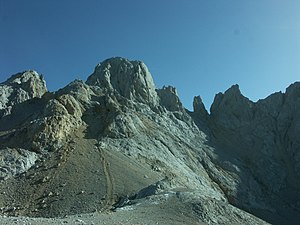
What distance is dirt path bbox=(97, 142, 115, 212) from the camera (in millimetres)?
49812

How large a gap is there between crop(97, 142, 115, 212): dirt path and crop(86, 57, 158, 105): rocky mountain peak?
120 feet

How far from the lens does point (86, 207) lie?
1930 inches

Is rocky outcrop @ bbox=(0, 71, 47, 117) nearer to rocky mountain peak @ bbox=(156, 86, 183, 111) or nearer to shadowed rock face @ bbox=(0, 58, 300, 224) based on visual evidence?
shadowed rock face @ bbox=(0, 58, 300, 224)

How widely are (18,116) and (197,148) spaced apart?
4064 centimetres

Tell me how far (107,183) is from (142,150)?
17467mm

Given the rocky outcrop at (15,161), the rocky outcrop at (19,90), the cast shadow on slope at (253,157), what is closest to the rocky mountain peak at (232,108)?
the cast shadow on slope at (253,157)

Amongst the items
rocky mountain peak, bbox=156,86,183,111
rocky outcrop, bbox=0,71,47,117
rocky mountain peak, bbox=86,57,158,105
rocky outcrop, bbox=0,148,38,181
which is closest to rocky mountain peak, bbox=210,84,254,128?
rocky mountain peak, bbox=156,86,183,111

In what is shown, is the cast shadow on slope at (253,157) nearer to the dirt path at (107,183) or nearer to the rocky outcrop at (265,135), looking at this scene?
the rocky outcrop at (265,135)

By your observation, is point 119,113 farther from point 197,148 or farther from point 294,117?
point 294,117

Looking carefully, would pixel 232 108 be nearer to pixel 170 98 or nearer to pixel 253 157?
pixel 170 98

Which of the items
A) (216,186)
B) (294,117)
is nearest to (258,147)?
(294,117)

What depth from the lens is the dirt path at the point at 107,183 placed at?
49812 mm

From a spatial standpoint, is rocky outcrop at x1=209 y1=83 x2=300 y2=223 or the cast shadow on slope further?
rocky outcrop at x1=209 y1=83 x2=300 y2=223

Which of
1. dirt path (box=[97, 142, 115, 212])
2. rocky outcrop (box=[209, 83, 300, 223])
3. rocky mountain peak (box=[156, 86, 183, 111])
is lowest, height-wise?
dirt path (box=[97, 142, 115, 212])
